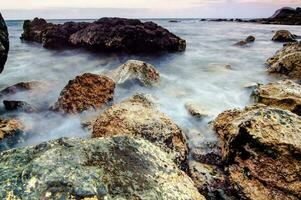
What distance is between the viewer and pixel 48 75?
953cm

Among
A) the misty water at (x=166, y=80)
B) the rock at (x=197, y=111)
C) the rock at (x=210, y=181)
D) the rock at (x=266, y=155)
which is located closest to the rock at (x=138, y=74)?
the misty water at (x=166, y=80)

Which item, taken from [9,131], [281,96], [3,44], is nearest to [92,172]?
[9,131]

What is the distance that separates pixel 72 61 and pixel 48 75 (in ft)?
7.13

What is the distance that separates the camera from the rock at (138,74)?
281 inches

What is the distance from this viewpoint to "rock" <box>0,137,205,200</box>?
2055 mm

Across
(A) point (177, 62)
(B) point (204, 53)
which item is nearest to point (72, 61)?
(A) point (177, 62)

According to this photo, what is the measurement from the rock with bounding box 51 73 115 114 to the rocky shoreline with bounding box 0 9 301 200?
18mm

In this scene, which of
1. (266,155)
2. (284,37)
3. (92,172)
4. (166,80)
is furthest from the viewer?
(284,37)

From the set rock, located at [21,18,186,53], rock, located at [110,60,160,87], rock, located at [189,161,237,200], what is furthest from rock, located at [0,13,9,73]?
rock, located at [21,18,186,53]

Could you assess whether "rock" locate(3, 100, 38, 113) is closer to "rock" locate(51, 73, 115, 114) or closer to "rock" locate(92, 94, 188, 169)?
"rock" locate(51, 73, 115, 114)

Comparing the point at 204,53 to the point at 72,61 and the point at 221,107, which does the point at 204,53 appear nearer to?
the point at 72,61

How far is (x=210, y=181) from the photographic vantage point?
3682mm

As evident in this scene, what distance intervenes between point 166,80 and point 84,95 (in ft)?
10.5

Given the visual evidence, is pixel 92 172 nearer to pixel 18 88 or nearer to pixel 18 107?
pixel 18 107
